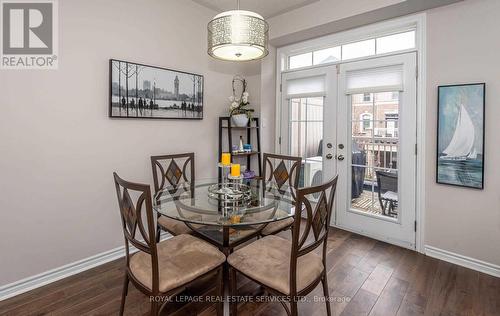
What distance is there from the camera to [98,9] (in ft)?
7.71

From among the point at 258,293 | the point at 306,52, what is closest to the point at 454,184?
the point at 258,293

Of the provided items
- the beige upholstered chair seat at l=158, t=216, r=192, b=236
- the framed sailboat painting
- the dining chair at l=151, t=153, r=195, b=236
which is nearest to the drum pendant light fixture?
the dining chair at l=151, t=153, r=195, b=236

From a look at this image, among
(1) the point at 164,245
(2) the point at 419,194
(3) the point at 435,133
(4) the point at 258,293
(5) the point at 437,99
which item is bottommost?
(4) the point at 258,293

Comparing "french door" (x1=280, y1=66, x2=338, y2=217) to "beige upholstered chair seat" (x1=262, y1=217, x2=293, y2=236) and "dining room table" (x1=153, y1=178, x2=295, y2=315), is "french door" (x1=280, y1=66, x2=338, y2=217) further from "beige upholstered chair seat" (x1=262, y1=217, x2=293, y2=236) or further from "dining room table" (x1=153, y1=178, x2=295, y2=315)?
"beige upholstered chair seat" (x1=262, y1=217, x2=293, y2=236)

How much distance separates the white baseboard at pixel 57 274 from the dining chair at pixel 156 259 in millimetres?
960

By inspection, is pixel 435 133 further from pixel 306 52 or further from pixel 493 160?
pixel 306 52

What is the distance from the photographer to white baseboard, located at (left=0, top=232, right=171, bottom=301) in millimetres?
2004

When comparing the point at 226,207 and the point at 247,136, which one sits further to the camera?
the point at 247,136

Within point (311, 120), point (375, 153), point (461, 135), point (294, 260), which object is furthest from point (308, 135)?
point (294, 260)

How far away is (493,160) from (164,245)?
2824 millimetres

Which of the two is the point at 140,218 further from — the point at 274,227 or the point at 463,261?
the point at 463,261

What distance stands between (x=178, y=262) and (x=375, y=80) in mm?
2750

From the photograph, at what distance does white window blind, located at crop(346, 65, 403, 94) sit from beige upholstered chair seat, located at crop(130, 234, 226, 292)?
95.9 inches

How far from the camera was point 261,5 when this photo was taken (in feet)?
10.6
